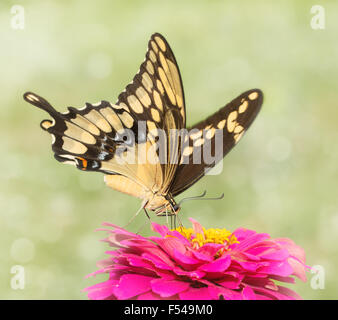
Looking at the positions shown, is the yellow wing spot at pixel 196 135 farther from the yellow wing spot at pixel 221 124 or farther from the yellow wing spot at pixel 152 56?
the yellow wing spot at pixel 152 56

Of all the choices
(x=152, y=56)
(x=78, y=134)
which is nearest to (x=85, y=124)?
(x=78, y=134)

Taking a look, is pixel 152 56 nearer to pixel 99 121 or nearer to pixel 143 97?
pixel 143 97

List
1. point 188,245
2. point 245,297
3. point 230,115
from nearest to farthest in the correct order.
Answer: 1. point 245,297
2. point 188,245
3. point 230,115

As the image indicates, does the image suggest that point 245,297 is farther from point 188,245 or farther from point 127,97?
point 127,97

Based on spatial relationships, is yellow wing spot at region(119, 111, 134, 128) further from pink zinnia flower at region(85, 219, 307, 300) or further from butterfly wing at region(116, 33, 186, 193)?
pink zinnia flower at region(85, 219, 307, 300)
